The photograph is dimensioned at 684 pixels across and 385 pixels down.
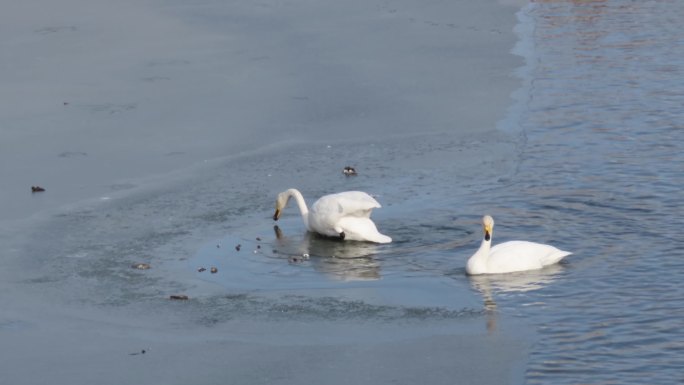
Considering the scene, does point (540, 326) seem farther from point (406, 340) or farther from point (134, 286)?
point (134, 286)

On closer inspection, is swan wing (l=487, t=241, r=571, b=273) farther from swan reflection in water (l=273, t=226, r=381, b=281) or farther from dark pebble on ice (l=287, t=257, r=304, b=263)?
dark pebble on ice (l=287, t=257, r=304, b=263)

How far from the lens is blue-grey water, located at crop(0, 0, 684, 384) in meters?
8.51

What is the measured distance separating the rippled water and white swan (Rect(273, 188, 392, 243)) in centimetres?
138

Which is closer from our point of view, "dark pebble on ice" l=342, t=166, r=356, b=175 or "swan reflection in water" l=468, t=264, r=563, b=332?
"swan reflection in water" l=468, t=264, r=563, b=332

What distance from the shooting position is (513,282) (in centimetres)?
995

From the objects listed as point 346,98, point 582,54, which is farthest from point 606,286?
point 582,54

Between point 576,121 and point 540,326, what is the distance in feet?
22.3

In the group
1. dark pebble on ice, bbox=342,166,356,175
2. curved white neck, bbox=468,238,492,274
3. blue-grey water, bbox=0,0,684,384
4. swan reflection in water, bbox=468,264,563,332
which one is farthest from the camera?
dark pebble on ice, bbox=342,166,356,175

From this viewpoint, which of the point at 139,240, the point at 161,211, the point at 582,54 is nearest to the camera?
the point at 139,240

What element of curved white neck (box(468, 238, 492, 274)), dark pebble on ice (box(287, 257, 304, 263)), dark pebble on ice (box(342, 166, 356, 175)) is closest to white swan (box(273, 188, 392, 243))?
dark pebble on ice (box(287, 257, 304, 263))

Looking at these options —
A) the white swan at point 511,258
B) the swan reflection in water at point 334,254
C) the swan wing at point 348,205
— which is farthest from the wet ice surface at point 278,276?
the swan wing at point 348,205

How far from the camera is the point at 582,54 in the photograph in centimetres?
1902

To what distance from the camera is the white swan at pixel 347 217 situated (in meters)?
10.9

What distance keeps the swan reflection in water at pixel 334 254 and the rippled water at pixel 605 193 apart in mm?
1261
